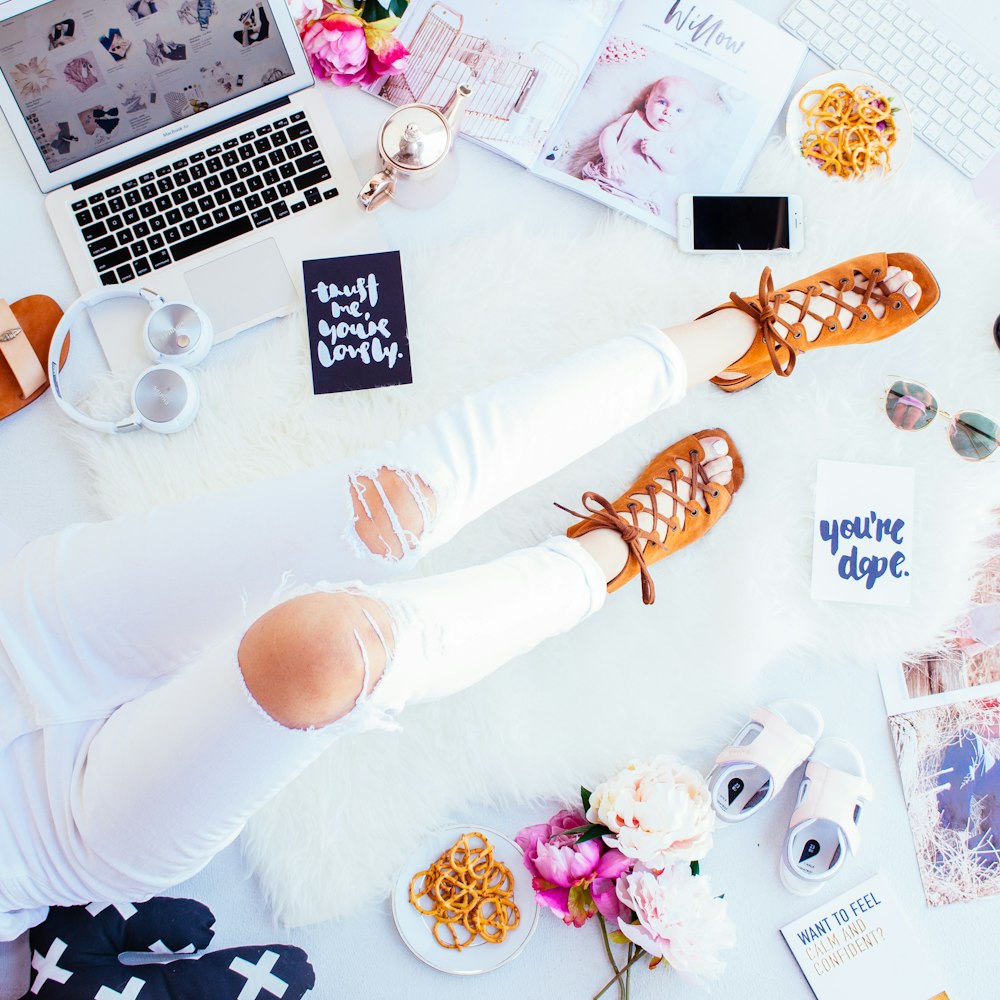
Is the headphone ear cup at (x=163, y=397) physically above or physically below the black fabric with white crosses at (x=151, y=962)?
above

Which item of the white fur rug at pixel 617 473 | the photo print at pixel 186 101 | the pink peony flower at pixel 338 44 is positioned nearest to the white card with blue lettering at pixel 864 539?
the white fur rug at pixel 617 473

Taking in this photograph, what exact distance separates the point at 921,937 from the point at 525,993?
478 mm

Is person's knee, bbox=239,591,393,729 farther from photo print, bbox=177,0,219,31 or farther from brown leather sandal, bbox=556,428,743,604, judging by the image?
photo print, bbox=177,0,219,31

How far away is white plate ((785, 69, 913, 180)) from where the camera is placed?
3.24 ft

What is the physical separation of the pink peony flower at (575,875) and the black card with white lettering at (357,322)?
0.58m

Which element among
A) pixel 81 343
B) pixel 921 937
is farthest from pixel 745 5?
pixel 921 937

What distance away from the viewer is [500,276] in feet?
3.32

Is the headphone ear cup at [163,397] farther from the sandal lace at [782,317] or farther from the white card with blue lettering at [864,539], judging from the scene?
the white card with blue lettering at [864,539]

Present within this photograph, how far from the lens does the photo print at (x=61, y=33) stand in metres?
0.87

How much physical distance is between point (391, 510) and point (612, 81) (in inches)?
25.3

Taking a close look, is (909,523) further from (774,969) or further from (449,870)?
(449,870)

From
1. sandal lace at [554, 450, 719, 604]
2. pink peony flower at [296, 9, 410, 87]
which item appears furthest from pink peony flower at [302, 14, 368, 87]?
sandal lace at [554, 450, 719, 604]

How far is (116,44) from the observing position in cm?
88

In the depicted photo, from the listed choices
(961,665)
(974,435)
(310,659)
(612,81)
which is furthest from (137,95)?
(961,665)
